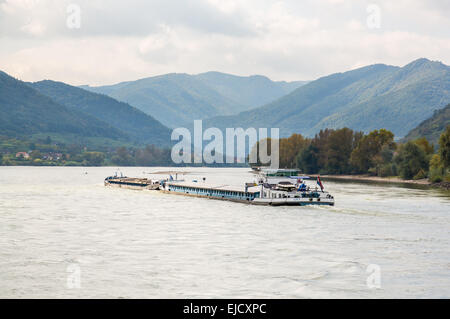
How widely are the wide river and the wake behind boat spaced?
804cm

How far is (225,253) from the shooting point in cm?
4834

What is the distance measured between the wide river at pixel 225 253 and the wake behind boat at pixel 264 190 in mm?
8038

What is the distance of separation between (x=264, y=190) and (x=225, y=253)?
61.3 metres

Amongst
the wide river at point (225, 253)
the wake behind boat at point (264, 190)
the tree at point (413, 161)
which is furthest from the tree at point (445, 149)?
the wide river at point (225, 253)

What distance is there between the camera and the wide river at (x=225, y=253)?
3634cm

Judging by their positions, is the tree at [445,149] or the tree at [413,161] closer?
the tree at [445,149]

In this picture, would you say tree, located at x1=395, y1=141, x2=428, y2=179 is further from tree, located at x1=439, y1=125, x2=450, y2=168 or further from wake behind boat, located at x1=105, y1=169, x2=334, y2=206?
wake behind boat, located at x1=105, y1=169, x2=334, y2=206

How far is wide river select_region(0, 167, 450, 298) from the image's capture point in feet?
119

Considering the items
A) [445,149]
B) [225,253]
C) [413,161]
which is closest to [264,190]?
[225,253]

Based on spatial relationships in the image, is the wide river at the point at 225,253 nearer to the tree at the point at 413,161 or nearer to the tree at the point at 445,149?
the tree at the point at 445,149

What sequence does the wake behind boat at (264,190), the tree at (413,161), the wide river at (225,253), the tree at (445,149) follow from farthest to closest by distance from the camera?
the tree at (413,161) → the tree at (445,149) → the wake behind boat at (264,190) → the wide river at (225,253)
